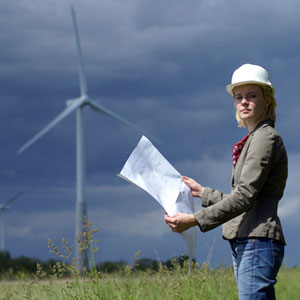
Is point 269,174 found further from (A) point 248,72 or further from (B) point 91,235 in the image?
(B) point 91,235

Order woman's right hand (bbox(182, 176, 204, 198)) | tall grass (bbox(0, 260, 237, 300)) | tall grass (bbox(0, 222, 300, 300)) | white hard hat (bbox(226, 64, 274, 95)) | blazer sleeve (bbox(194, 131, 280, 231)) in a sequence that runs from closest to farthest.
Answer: blazer sleeve (bbox(194, 131, 280, 231))
white hard hat (bbox(226, 64, 274, 95))
woman's right hand (bbox(182, 176, 204, 198))
tall grass (bbox(0, 222, 300, 300))
tall grass (bbox(0, 260, 237, 300))

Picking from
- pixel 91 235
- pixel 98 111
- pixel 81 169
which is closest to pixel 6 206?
pixel 81 169

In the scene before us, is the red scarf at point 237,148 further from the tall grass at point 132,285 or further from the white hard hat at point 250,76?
the tall grass at point 132,285

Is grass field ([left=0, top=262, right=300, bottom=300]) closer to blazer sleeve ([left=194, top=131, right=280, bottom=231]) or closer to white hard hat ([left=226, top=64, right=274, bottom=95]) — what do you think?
blazer sleeve ([left=194, top=131, right=280, bottom=231])

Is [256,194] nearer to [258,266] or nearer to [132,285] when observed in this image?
[258,266]

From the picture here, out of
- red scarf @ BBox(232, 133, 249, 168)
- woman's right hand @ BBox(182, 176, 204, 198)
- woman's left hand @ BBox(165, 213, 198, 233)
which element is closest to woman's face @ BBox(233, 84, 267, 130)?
red scarf @ BBox(232, 133, 249, 168)

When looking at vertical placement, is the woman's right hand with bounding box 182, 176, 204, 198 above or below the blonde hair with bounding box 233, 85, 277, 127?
below

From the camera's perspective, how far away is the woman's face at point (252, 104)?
3873 mm

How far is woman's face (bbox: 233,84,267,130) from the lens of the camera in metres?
3.87

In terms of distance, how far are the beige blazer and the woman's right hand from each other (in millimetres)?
411

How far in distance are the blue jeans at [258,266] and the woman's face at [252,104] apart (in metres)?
0.87

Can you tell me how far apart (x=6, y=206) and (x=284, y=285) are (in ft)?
88.3

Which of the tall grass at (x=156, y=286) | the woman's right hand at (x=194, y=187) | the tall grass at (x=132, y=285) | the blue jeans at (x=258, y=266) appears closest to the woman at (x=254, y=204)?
the blue jeans at (x=258, y=266)

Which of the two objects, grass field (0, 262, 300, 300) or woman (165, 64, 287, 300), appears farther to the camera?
grass field (0, 262, 300, 300)
